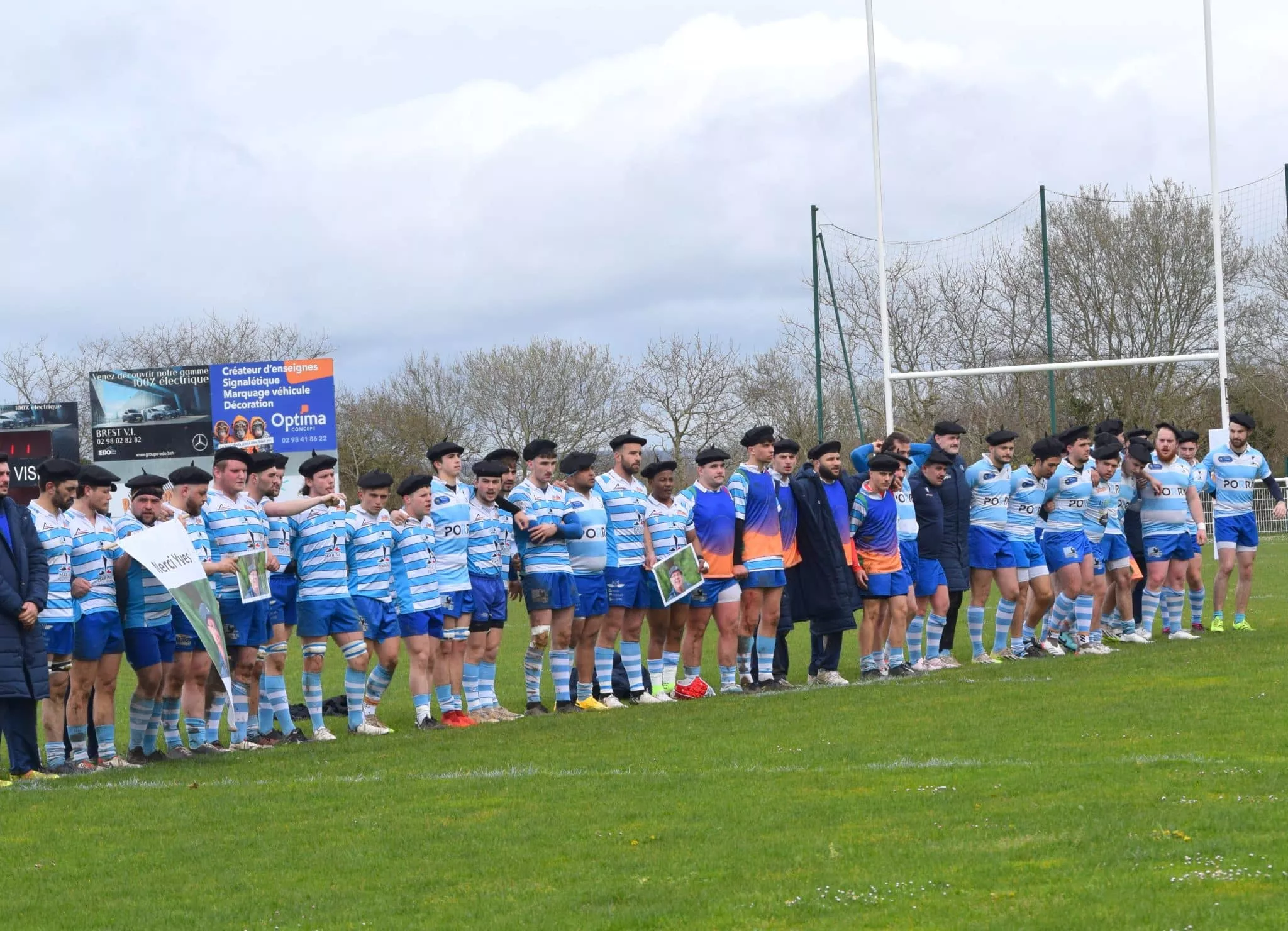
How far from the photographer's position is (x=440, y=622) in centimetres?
1298

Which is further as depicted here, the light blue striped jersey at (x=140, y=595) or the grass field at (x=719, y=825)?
the light blue striped jersey at (x=140, y=595)

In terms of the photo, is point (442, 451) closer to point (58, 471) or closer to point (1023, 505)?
point (58, 471)

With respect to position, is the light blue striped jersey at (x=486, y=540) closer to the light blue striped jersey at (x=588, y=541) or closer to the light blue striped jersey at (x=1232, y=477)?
the light blue striped jersey at (x=588, y=541)

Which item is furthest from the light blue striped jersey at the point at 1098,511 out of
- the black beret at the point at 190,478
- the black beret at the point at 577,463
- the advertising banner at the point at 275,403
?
the advertising banner at the point at 275,403

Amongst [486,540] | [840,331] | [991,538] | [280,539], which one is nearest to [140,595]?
A: [280,539]

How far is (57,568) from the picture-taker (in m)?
11.1

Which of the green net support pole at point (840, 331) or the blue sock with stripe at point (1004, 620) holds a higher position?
the green net support pole at point (840, 331)

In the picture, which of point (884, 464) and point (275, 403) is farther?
point (275, 403)

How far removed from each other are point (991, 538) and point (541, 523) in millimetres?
4827

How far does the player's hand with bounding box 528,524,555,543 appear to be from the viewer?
13.4 meters

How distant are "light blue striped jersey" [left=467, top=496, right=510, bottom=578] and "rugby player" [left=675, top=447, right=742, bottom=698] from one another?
5.66 feet

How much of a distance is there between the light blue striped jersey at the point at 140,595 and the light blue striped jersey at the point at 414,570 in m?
1.90

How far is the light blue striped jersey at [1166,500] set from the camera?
17703 mm

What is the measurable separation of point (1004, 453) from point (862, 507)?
184 centimetres
